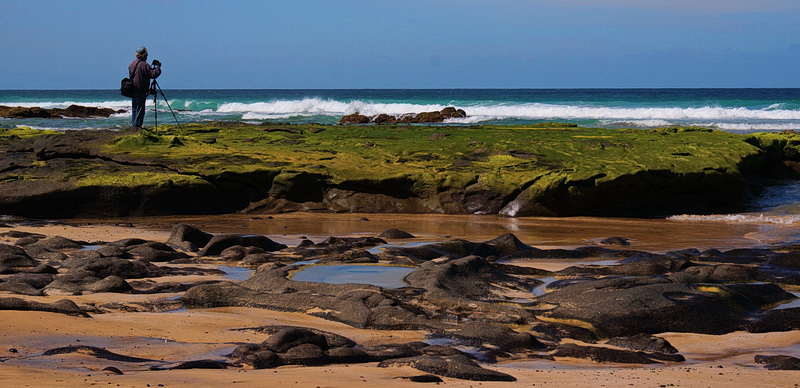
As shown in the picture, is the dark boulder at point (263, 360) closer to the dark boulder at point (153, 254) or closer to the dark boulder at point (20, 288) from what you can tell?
the dark boulder at point (20, 288)

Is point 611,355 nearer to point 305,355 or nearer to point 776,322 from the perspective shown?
point 776,322

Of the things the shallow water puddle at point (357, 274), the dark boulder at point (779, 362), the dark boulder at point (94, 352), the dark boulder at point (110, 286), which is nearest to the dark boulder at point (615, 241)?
the shallow water puddle at point (357, 274)

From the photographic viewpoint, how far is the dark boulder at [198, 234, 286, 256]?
8.77m

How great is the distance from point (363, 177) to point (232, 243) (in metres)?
4.30

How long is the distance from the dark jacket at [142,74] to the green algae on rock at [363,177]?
0.86 m

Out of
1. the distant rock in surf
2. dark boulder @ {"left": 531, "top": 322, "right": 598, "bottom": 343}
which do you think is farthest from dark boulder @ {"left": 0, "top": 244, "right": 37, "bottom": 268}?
the distant rock in surf

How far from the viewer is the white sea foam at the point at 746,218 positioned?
40.9 ft

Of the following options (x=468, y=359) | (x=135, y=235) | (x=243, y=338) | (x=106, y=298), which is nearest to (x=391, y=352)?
(x=468, y=359)

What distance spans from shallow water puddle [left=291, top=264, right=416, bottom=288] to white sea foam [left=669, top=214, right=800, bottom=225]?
21.8 feet

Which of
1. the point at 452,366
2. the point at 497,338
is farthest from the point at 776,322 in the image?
the point at 452,366

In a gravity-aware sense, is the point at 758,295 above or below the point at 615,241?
above

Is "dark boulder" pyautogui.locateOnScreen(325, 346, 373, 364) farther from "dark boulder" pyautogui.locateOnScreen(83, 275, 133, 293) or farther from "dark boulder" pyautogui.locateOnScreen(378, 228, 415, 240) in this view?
"dark boulder" pyautogui.locateOnScreen(378, 228, 415, 240)

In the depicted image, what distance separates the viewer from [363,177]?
13000 mm

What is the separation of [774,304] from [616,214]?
21.6 ft
